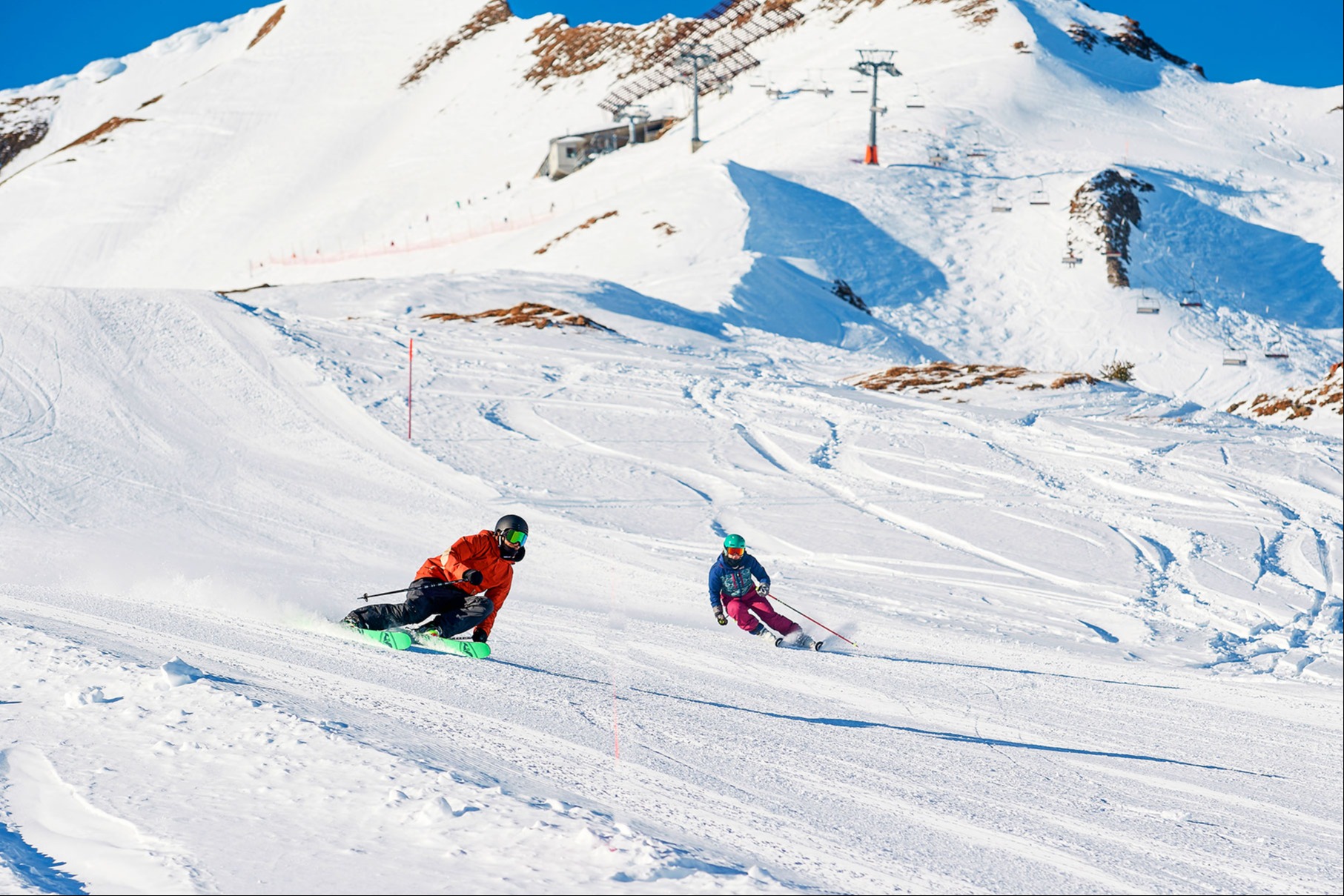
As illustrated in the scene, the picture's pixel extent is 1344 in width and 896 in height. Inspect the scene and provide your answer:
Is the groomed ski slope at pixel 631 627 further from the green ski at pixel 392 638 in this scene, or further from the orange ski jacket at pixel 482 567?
the orange ski jacket at pixel 482 567

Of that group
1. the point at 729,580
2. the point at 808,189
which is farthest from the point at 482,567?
the point at 808,189

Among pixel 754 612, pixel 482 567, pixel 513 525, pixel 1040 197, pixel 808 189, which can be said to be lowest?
pixel 754 612

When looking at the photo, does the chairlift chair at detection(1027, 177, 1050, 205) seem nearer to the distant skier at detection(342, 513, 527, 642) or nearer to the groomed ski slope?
Result: the groomed ski slope

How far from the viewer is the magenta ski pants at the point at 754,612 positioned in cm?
960

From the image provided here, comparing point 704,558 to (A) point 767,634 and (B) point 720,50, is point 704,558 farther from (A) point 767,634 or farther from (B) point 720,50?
(B) point 720,50

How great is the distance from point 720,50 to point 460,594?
84621 millimetres

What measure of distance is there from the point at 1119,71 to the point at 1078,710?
64.2 metres

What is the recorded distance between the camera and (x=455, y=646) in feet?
24.9

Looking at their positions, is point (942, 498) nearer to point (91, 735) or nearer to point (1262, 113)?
point (91, 735)

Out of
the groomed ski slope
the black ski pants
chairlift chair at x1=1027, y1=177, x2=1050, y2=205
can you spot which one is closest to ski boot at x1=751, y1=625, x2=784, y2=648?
the groomed ski slope

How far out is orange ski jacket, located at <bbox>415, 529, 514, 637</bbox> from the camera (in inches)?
303

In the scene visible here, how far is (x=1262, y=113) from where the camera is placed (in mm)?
59469

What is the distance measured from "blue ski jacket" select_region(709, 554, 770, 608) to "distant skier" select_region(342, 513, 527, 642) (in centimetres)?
260

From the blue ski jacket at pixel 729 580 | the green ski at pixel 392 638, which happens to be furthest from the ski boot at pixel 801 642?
the green ski at pixel 392 638
